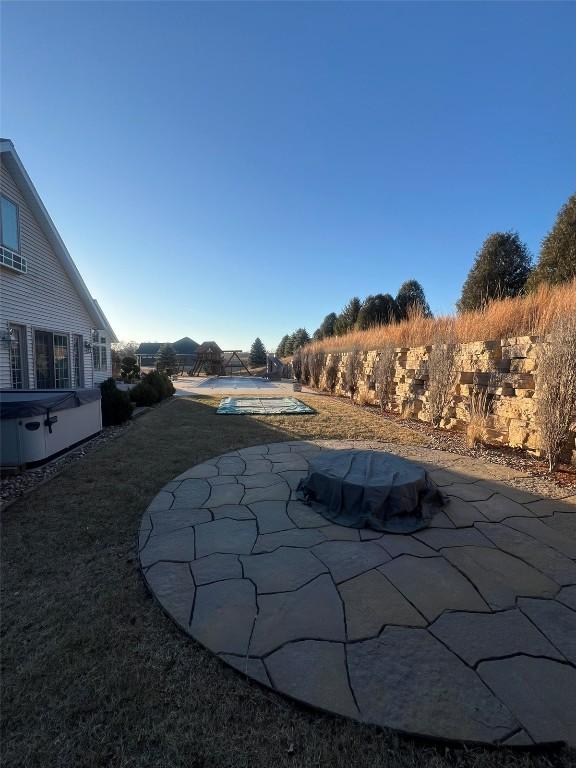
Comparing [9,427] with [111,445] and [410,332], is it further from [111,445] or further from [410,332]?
[410,332]

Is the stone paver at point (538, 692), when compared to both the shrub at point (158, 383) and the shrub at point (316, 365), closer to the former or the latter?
the shrub at point (158, 383)

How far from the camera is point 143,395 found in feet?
31.5

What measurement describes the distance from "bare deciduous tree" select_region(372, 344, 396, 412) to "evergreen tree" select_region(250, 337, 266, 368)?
28.2 m

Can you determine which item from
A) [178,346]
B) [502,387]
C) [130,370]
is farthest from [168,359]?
[502,387]

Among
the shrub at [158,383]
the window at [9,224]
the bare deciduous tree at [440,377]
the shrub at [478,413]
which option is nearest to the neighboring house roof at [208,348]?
the shrub at [158,383]

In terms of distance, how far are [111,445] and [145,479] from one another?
1.91m

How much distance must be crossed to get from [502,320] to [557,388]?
86.0 inches

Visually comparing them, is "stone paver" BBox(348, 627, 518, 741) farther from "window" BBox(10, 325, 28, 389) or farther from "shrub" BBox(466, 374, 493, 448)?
"window" BBox(10, 325, 28, 389)

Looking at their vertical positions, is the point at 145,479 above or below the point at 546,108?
below

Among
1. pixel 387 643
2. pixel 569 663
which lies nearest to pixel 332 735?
pixel 387 643

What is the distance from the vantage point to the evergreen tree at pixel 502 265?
10906 millimetres

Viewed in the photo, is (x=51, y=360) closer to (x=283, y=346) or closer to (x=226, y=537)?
(x=226, y=537)

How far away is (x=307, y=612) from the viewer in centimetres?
174

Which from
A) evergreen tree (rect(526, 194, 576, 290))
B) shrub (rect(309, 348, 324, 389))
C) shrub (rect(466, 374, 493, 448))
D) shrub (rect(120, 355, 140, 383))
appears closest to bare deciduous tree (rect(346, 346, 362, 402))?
shrub (rect(309, 348, 324, 389))
